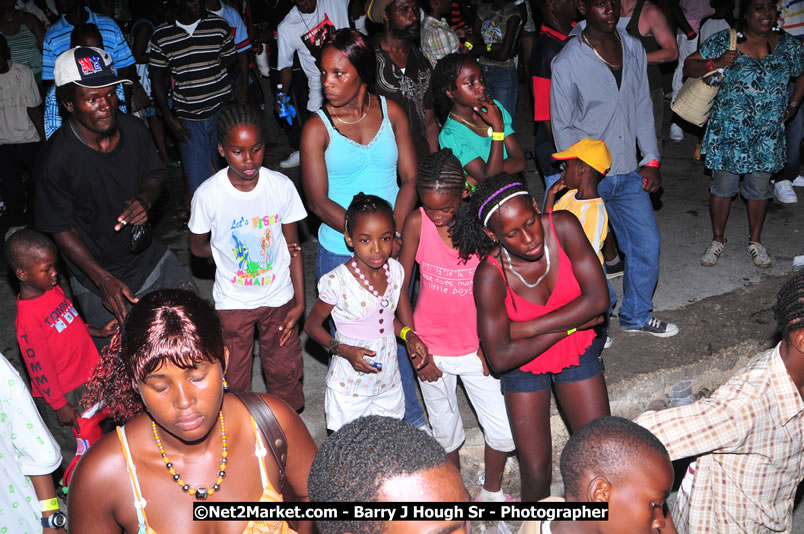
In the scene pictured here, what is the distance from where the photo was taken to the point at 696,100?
19.6 ft

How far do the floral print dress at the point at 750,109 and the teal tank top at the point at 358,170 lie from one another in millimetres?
3108

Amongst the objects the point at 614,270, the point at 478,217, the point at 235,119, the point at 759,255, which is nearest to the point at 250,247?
the point at 235,119

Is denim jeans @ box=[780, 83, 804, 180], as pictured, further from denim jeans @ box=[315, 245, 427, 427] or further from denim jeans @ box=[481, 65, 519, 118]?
denim jeans @ box=[315, 245, 427, 427]

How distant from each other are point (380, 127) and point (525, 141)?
589 cm

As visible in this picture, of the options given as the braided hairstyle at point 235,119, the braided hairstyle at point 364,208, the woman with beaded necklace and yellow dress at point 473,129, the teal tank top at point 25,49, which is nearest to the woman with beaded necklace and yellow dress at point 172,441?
the braided hairstyle at point 364,208

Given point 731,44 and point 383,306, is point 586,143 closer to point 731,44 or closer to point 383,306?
point 383,306

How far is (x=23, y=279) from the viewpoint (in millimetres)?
4016

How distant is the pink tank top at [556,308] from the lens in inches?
139

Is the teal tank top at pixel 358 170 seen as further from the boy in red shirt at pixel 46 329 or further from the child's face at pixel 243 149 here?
the boy in red shirt at pixel 46 329

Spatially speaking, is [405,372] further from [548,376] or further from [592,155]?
[592,155]

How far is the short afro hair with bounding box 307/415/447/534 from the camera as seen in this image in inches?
74.9

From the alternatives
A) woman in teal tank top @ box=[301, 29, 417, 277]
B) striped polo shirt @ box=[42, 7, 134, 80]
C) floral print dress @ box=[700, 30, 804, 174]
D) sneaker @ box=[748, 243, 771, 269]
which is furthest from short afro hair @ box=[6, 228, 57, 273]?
sneaker @ box=[748, 243, 771, 269]

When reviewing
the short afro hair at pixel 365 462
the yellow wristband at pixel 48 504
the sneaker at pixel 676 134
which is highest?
the short afro hair at pixel 365 462

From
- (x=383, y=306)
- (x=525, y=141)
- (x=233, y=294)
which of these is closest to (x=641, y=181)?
(x=383, y=306)
